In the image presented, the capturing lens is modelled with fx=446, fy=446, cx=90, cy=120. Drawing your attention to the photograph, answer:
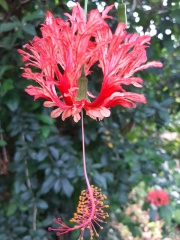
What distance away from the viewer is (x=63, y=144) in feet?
5.10

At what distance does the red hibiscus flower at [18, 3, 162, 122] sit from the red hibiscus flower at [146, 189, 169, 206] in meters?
1.09

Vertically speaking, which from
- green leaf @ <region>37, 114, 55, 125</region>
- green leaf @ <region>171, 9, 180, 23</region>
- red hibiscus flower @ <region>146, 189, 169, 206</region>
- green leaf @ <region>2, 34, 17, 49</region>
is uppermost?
green leaf @ <region>171, 9, 180, 23</region>

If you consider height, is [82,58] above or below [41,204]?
above

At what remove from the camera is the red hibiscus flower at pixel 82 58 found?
2.12 feet

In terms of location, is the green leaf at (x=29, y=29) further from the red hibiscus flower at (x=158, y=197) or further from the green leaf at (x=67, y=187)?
the red hibiscus flower at (x=158, y=197)

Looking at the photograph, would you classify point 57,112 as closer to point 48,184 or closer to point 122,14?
point 122,14

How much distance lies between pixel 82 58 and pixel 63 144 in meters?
0.92

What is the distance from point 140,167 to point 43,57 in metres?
1.12

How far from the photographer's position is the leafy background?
1455 millimetres

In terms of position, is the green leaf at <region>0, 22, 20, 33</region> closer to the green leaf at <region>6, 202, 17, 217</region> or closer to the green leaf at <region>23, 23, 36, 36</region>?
the green leaf at <region>23, 23, 36, 36</region>

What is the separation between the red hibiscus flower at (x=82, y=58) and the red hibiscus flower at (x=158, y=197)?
109 cm

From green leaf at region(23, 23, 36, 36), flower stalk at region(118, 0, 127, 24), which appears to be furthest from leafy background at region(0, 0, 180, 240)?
flower stalk at region(118, 0, 127, 24)

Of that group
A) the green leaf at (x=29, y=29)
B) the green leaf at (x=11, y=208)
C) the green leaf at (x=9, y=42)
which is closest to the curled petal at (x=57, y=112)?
the green leaf at (x=29, y=29)

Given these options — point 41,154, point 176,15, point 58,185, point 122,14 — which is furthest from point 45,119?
point 122,14
